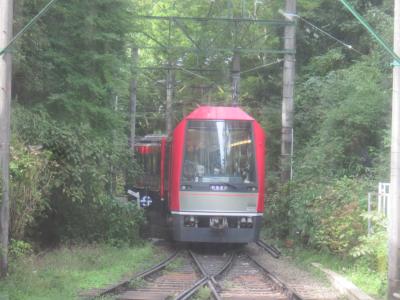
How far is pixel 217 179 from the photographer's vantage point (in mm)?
16469

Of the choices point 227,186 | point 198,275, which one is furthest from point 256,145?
point 198,275

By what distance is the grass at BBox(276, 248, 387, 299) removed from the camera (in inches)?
420

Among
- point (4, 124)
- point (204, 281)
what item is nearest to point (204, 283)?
point (204, 281)

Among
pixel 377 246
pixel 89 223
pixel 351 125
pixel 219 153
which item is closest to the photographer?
pixel 377 246

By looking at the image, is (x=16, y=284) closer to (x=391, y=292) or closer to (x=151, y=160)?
(x=391, y=292)

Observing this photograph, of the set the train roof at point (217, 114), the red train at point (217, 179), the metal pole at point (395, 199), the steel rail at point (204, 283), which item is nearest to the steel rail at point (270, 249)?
the red train at point (217, 179)

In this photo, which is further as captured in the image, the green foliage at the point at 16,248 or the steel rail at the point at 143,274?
the green foliage at the point at 16,248

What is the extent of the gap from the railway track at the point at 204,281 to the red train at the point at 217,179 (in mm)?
806

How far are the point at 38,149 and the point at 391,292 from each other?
6.64 m

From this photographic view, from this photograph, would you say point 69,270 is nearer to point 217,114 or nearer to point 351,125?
point 217,114

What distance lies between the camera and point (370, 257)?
12.0m

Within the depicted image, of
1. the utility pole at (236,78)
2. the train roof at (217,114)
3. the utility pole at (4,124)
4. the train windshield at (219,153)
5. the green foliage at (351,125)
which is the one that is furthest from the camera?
the utility pole at (236,78)

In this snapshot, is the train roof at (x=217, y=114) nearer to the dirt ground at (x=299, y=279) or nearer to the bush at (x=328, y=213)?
the bush at (x=328, y=213)

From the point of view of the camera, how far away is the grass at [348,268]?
1066 centimetres
